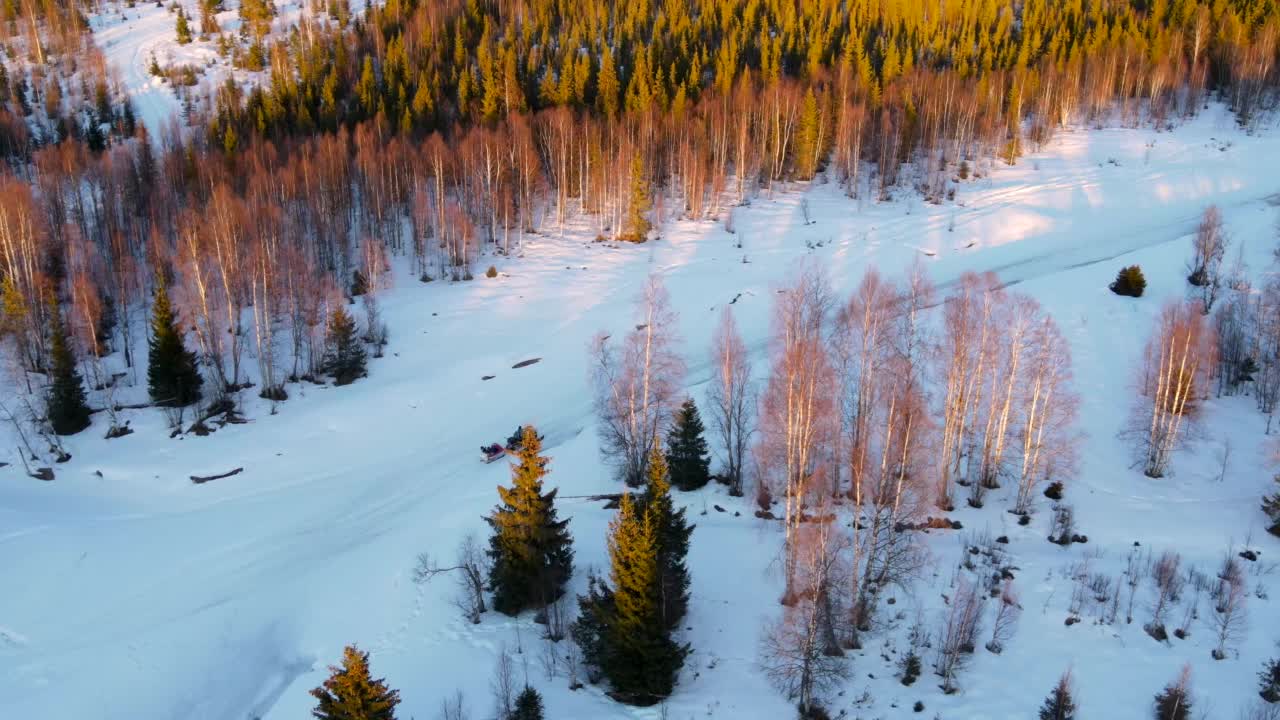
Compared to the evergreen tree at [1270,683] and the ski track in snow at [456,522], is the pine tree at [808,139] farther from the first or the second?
the evergreen tree at [1270,683]

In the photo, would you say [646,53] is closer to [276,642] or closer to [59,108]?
[59,108]

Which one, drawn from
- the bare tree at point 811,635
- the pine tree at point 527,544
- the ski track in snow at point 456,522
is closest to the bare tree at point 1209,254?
the ski track in snow at point 456,522

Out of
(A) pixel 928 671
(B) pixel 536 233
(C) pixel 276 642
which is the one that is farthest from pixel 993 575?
(B) pixel 536 233

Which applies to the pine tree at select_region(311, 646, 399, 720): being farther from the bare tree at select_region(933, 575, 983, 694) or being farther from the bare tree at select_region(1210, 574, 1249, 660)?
the bare tree at select_region(1210, 574, 1249, 660)

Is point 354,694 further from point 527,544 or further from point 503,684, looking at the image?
point 527,544

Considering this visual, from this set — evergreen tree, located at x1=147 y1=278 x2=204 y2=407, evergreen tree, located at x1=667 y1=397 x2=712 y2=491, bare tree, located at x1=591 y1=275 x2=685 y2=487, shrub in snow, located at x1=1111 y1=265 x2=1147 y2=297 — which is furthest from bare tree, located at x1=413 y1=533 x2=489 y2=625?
shrub in snow, located at x1=1111 y1=265 x2=1147 y2=297

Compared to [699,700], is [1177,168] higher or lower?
higher
